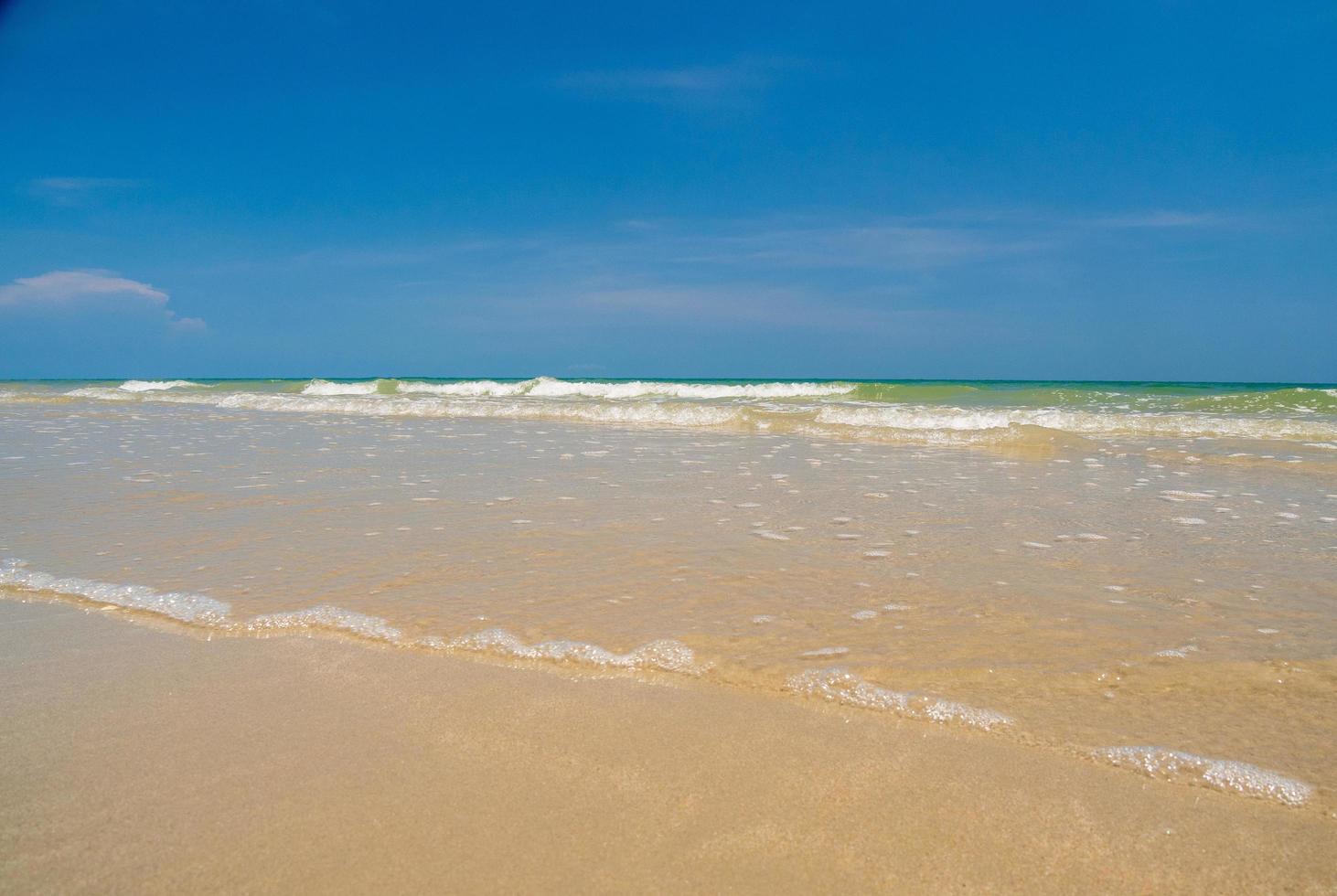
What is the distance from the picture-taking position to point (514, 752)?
6.70 feet

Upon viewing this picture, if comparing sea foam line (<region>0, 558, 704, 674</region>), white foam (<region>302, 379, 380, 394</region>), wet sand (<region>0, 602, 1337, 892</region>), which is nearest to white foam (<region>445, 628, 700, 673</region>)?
sea foam line (<region>0, 558, 704, 674</region>)

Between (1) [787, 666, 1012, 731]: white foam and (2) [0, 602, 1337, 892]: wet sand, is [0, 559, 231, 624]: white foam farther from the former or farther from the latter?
(1) [787, 666, 1012, 731]: white foam

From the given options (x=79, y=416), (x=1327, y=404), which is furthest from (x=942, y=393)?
(x=79, y=416)

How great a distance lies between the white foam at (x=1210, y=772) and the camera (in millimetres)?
1814

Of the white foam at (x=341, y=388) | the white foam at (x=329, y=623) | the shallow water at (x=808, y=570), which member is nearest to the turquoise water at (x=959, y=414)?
the shallow water at (x=808, y=570)

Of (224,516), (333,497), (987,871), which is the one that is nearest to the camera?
(987,871)

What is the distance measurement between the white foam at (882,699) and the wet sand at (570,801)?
0.06m

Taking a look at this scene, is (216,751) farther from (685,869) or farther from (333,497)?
(333,497)

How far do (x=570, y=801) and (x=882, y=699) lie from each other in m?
1.01

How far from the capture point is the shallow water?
2.35 meters

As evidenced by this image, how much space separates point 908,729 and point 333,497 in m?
4.83

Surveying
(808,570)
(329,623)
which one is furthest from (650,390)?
(329,623)

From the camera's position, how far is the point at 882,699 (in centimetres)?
232

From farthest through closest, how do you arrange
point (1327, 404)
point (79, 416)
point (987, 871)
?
point (1327, 404) → point (79, 416) → point (987, 871)
